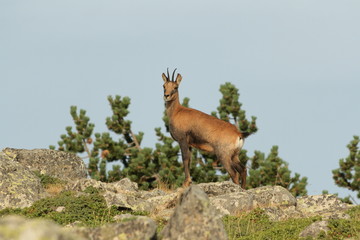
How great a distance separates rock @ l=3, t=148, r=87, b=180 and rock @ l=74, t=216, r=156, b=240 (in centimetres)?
1525

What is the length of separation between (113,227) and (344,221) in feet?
23.6

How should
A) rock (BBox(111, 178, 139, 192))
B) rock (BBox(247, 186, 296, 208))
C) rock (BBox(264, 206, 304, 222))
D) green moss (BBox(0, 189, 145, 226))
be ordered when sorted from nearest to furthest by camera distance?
green moss (BBox(0, 189, 145, 226)) < rock (BBox(264, 206, 304, 222)) < rock (BBox(247, 186, 296, 208)) < rock (BBox(111, 178, 139, 192))

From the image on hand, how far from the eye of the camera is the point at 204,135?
63.7 feet

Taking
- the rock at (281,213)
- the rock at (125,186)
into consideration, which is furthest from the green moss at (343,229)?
the rock at (125,186)

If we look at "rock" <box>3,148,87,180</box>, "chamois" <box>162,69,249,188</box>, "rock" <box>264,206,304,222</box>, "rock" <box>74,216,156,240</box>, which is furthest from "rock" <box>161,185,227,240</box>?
"rock" <box>3,148,87,180</box>

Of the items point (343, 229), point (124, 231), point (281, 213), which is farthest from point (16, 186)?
point (124, 231)

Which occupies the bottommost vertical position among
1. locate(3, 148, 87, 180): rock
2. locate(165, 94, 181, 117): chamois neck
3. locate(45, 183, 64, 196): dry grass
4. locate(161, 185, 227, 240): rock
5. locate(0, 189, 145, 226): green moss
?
locate(161, 185, 227, 240): rock

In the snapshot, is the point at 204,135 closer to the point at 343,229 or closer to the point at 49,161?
the point at 49,161

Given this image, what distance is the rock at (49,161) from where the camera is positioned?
2186 cm

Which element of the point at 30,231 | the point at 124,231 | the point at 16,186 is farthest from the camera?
the point at 16,186

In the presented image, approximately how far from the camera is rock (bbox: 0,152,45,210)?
16.5 meters

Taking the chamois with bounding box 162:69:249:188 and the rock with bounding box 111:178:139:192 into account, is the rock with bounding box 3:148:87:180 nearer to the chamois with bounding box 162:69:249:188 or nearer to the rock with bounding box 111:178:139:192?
the rock with bounding box 111:178:139:192

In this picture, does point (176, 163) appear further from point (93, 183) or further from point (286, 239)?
point (286, 239)

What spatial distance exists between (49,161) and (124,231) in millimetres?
16312
